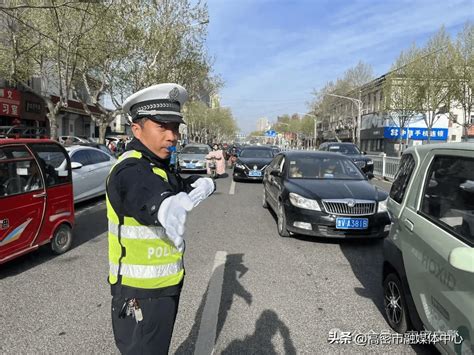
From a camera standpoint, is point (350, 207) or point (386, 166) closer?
point (350, 207)

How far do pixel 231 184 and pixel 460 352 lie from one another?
12.6 meters

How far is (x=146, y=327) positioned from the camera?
68.9 inches

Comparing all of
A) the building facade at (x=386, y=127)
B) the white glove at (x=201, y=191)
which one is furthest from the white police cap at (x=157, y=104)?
the building facade at (x=386, y=127)

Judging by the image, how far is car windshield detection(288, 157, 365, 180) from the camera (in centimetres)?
717

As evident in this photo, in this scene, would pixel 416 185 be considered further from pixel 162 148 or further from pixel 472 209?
pixel 162 148

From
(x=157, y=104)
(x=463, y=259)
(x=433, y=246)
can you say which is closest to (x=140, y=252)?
(x=157, y=104)

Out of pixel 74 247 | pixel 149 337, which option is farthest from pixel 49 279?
pixel 149 337

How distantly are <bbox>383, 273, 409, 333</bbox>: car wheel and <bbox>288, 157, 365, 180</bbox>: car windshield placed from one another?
378 centimetres

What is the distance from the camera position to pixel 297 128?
8575cm

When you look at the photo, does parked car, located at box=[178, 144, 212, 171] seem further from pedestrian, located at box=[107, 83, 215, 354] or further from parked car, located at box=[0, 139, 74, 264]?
pedestrian, located at box=[107, 83, 215, 354]

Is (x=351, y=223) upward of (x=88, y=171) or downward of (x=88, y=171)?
downward

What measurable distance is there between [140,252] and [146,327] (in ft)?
1.17

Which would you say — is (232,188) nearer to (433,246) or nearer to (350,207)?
(350,207)

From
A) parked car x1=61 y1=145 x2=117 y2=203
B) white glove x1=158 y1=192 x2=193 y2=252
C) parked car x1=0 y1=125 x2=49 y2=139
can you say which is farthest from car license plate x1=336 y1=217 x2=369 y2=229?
parked car x1=61 y1=145 x2=117 y2=203
